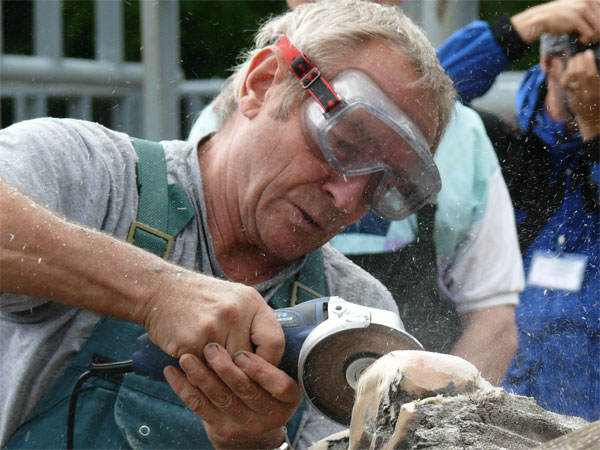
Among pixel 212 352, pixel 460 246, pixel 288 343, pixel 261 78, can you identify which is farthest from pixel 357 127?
pixel 460 246

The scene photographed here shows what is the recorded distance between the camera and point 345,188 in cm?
205

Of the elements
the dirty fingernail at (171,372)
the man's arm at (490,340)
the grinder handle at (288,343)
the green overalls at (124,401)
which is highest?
the grinder handle at (288,343)

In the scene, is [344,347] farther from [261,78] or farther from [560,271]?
[560,271]

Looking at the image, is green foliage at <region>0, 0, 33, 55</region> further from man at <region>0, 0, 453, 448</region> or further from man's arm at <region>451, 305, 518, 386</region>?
man's arm at <region>451, 305, 518, 386</region>

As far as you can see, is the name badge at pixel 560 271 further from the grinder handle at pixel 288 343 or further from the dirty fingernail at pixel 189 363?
the dirty fingernail at pixel 189 363

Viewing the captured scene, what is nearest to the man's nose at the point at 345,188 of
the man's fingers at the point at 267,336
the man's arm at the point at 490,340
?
the man's fingers at the point at 267,336

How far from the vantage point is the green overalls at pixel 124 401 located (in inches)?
75.2

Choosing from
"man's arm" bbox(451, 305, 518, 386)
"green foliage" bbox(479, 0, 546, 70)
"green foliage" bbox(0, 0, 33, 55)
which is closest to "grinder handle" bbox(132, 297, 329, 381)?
"man's arm" bbox(451, 305, 518, 386)

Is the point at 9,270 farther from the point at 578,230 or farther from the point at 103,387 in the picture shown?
the point at 578,230

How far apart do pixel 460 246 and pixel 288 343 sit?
1.31 m

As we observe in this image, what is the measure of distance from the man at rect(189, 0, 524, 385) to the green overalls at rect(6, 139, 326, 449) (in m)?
0.92

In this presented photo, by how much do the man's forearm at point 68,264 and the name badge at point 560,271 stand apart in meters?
1.63

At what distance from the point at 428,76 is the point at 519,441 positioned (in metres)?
1.07

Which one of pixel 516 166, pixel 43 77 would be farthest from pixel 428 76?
pixel 43 77
